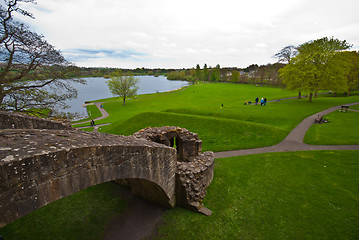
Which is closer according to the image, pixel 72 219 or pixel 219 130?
pixel 72 219

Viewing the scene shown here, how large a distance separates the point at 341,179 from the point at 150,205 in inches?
533

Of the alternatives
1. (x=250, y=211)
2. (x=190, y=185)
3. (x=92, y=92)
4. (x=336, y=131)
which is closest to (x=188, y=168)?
(x=190, y=185)

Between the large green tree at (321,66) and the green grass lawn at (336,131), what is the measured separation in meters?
9.10

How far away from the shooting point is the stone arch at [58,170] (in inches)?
140

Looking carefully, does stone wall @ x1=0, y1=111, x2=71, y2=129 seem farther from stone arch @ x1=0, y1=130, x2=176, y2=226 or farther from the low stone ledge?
the low stone ledge

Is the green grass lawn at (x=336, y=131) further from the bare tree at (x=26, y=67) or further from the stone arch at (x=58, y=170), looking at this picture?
the bare tree at (x=26, y=67)

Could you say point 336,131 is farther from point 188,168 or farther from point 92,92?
point 92,92

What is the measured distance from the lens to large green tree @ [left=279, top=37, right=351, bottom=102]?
3155 cm

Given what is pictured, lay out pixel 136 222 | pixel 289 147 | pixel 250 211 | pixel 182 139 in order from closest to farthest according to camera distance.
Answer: pixel 136 222, pixel 250 211, pixel 182 139, pixel 289 147

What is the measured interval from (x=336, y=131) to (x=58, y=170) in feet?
88.1

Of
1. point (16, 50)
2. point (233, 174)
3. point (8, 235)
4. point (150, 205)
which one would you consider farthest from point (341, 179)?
point (16, 50)

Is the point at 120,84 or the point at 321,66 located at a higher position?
the point at 321,66

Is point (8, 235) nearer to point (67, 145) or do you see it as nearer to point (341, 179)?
point (67, 145)

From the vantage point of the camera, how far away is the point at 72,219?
31.1 ft
